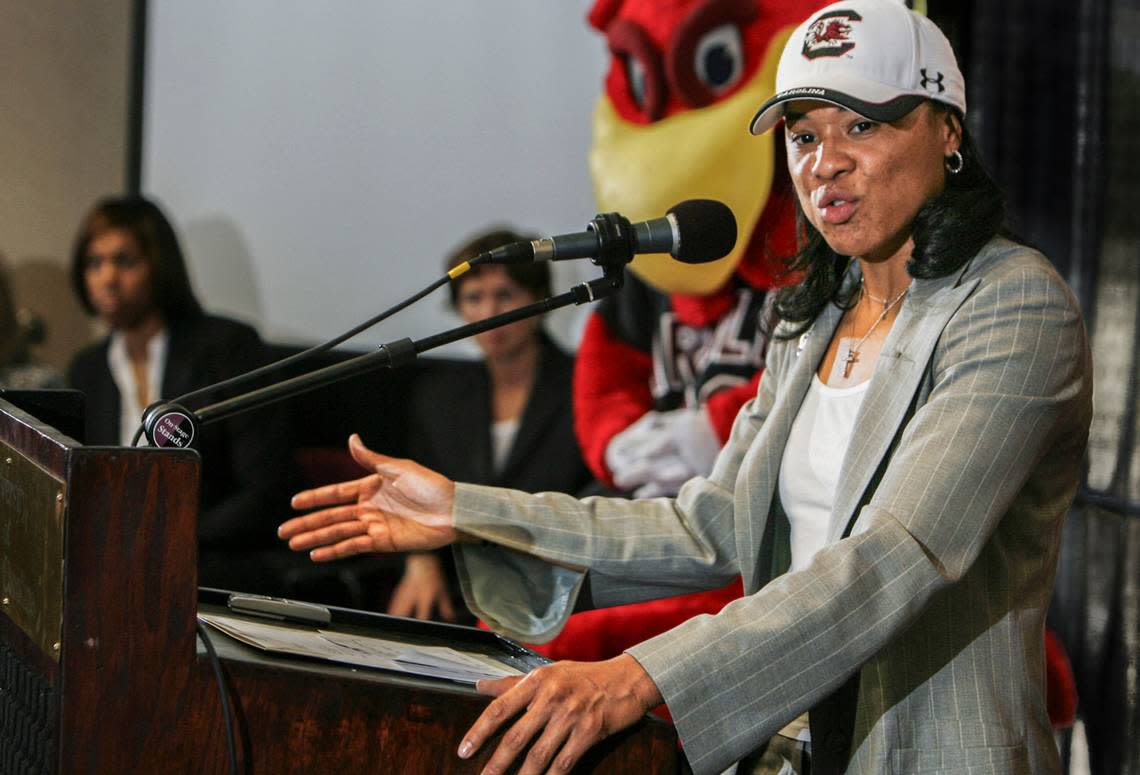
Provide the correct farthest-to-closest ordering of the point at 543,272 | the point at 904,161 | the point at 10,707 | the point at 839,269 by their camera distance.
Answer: the point at 543,272 → the point at 839,269 → the point at 904,161 → the point at 10,707

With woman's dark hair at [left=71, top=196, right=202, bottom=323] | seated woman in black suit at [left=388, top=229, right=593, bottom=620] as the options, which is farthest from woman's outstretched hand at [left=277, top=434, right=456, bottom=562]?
woman's dark hair at [left=71, top=196, right=202, bottom=323]

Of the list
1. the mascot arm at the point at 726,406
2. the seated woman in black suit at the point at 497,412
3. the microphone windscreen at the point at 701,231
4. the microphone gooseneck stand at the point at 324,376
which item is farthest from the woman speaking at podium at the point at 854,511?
the seated woman in black suit at the point at 497,412

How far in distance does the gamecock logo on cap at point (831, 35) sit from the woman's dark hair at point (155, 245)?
2412mm

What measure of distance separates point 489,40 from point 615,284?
99.3 inches

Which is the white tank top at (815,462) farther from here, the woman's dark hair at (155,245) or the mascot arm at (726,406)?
the woman's dark hair at (155,245)

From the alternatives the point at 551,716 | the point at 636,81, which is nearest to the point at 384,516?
the point at 551,716

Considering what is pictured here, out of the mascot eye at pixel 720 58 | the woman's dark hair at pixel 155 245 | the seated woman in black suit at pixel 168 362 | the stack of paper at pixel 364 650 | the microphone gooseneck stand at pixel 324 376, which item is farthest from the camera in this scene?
the woman's dark hair at pixel 155 245

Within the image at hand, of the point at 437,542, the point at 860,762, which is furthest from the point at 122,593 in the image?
the point at 860,762

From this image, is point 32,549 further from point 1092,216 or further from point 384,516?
point 1092,216

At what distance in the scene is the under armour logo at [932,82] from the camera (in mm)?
1352

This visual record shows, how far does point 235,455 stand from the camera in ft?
10.9

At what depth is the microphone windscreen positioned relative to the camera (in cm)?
133

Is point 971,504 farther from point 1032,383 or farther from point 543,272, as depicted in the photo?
point 543,272

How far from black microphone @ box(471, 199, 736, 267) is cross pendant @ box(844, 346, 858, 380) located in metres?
0.20
